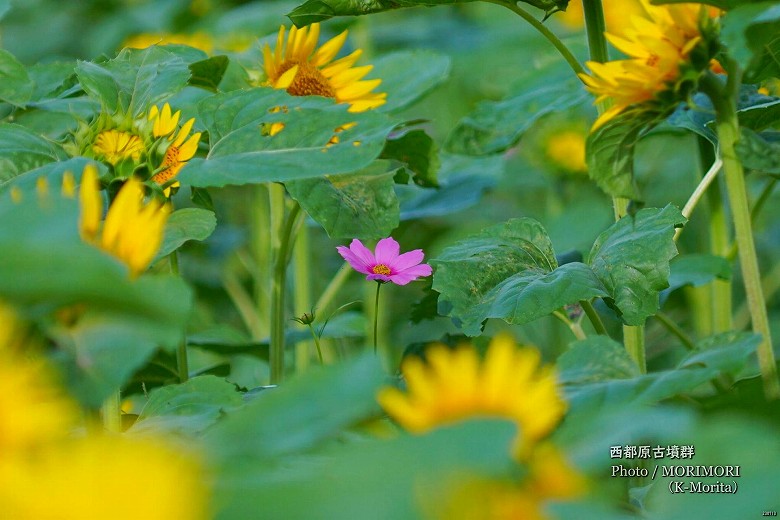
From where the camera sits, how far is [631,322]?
1.69ft

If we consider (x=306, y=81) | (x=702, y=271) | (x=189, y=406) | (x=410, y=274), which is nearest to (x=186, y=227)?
(x=189, y=406)

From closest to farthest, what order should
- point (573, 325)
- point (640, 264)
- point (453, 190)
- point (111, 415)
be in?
point (111, 415)
point (640, 264)
point (573, 325)
point (453, 190)

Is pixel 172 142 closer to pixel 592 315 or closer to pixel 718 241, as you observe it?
pixel 592 315

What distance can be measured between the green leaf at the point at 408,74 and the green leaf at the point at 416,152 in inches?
2.3

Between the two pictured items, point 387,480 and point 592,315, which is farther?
point 592,315

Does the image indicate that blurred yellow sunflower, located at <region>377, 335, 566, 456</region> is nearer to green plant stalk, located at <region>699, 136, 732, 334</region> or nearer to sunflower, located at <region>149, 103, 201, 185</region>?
sunflower, located at <region>149, 103, 201, 185</region>

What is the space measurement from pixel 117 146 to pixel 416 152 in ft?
0.83

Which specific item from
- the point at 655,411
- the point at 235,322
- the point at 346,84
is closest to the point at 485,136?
the point at 346,84

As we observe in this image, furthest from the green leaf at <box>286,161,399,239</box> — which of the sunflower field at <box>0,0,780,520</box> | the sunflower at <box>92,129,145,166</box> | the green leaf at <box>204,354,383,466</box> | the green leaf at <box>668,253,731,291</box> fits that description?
the green leaf at <box>204,354,383,466</box>

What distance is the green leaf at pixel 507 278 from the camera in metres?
0.50

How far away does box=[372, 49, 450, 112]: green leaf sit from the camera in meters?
0.79

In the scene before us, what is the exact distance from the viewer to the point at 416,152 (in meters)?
0.71

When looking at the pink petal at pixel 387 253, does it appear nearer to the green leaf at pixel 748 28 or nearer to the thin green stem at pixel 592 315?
the thin green stem at pixel 592 315

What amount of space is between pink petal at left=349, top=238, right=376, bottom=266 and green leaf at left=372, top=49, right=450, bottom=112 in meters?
0.18
